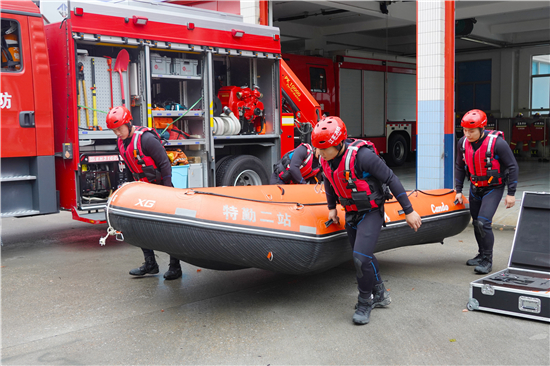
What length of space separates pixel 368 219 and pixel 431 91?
5906mm

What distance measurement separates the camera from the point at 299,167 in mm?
6879

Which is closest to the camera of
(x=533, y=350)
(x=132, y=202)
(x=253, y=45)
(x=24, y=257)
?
(x=533, y=350)

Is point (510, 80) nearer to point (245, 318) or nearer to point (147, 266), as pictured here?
point (147, 266)

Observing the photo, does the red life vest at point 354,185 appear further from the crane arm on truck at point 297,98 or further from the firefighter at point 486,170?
the crane arm on truck at point 297,98

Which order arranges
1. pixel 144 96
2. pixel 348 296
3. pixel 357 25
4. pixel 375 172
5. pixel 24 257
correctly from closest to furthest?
pixel 375 172 → pixel 348 296 → pixel 24 257 → pixel 144 96 → pixel 357 25

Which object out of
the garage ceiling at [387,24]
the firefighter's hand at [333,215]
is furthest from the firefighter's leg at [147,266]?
the garage ceiling at [387,24]

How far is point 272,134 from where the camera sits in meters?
9.55

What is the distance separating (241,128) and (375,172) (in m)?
5.03

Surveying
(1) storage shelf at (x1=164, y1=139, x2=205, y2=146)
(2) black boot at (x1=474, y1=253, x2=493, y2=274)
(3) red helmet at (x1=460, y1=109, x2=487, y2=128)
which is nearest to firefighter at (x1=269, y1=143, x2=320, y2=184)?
(1) storage shelf at (x1=164, y1=139, x2=205, y2=146)

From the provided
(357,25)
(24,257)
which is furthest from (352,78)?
(24,257)

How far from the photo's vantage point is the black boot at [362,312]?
454 cm

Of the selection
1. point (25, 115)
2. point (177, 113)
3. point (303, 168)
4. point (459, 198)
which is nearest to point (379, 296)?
point (459, 198)

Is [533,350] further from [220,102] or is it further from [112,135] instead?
[220,102]

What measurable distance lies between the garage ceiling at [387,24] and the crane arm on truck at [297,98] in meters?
3.50
